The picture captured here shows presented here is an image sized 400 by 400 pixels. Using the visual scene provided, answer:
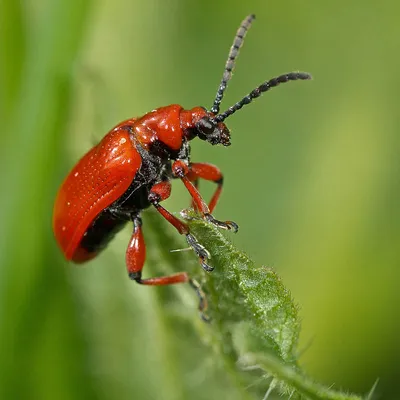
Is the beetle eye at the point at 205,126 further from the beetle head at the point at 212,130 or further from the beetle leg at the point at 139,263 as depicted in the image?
the beetle leg at the point at 139,263

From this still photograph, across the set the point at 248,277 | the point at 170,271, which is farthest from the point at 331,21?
the point at 248,277

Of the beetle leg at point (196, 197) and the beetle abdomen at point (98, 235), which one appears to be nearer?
the beetle leg at point (196, 197)

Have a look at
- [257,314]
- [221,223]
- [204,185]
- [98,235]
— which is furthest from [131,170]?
[204,185]

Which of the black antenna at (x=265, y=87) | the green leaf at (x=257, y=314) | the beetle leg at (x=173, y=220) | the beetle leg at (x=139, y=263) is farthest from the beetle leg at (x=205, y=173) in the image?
the green leaf at (x=257, y=314)

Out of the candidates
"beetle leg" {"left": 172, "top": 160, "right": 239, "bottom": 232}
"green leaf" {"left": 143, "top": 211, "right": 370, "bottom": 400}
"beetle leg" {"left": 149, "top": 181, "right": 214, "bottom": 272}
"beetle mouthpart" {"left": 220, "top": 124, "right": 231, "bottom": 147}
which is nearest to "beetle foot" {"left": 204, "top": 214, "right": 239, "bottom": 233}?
"beetle leg" {"left": 172, "top": 160, "right": 239, "bottom": 232}

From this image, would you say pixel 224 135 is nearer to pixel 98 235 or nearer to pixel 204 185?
pixel 98 235

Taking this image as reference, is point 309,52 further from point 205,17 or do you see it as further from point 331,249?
point 331,249

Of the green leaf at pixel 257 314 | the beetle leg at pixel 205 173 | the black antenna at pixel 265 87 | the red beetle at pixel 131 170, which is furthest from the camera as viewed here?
the beetle leg at pixel 205 173

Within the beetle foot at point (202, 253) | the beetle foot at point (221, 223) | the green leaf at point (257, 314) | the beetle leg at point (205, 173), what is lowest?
the green leaf at point (257, 314)
